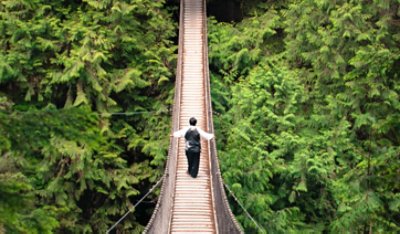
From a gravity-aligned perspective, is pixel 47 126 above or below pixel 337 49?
below

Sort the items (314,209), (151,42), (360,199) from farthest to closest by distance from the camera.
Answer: (151,42) < (314,209) < (360,199)

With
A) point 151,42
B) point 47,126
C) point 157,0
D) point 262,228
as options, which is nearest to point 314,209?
point 262,228

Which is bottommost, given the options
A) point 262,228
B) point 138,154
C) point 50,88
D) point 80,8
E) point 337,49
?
point 262,228

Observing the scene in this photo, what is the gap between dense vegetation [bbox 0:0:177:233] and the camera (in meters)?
17.3

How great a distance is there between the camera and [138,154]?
19125 millimetres

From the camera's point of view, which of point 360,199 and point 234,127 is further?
point 234,127

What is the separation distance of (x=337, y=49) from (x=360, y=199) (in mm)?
7647

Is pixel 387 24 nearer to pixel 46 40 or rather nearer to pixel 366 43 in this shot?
pixel 366 43

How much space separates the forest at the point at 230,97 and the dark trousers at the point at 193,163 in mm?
3237

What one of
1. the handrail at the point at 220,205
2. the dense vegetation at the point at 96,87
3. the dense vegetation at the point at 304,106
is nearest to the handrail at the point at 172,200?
the handrail at the point at 220,205

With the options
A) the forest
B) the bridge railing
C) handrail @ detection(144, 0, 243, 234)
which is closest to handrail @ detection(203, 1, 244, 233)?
handrail @ detection(144, 0, 243, 234)

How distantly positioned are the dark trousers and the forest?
324cm

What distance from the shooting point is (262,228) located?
1580 cm

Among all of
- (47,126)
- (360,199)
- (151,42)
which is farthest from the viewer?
(151,42)
